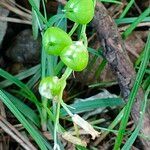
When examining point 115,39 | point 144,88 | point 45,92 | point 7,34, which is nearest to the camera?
point 45,92

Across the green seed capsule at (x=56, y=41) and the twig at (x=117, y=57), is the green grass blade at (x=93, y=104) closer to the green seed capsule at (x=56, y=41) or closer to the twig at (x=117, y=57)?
the twig at (x=117, y=57)

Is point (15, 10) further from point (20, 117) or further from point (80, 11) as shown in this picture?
point (80, 11)

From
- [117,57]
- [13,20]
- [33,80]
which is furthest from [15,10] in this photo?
[117,57]

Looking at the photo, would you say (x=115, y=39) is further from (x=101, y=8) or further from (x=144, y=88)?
(x=144, y=88)

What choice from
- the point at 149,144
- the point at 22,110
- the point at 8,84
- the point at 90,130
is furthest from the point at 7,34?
the point at 90,130

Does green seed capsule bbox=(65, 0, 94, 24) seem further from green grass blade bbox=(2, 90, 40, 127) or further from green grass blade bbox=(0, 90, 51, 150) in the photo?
green grass blade bbox=(2, 90, 40, 127)

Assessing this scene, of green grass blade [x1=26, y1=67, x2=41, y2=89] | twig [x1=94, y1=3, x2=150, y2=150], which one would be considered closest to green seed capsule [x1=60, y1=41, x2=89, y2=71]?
twig [x1=94, y1=3, x2=150, y2=150]
